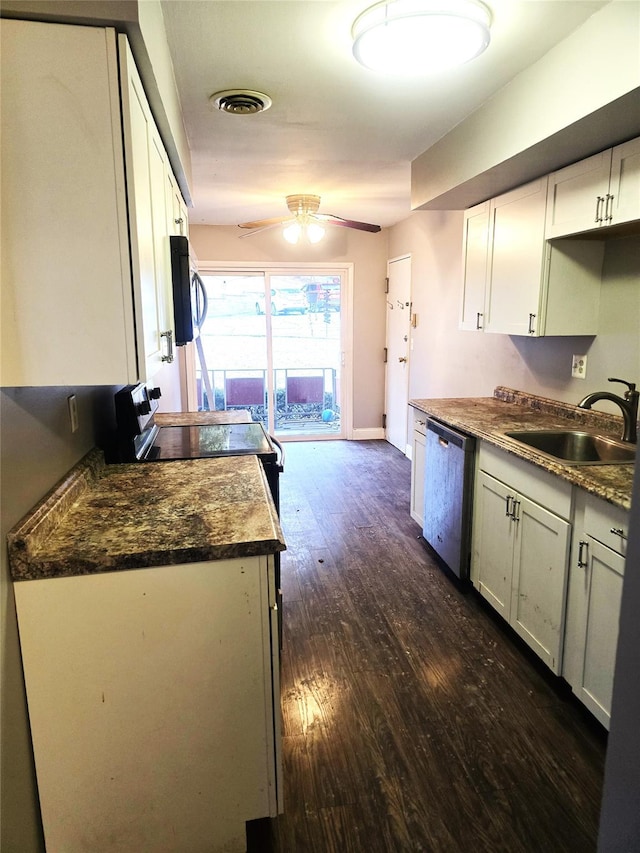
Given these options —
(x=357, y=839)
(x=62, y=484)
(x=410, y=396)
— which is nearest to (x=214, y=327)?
(x=410, y=396)

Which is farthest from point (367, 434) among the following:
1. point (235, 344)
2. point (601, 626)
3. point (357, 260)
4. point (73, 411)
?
point (73, 411)

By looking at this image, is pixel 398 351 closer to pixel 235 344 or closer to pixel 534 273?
pixel 235 344

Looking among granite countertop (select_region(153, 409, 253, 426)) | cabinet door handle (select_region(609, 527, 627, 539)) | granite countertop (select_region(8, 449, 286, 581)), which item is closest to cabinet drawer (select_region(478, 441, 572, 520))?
cabinet door handle (select_region(609, 527, 627, 539))

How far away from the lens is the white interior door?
5441 mm

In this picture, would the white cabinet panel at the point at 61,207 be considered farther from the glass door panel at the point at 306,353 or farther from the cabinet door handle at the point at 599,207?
the glass door panel at the point at 306,353

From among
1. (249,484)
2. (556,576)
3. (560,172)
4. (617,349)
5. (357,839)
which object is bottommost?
(357,839)

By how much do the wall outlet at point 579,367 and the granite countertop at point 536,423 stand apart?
17 centimetres

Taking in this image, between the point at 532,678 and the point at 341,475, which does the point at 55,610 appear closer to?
the point at 532,678

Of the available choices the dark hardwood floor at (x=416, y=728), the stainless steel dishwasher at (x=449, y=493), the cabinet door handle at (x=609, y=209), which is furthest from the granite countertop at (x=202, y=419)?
the cabinet door handle at (x=609, y=209)

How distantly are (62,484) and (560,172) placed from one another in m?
2.40

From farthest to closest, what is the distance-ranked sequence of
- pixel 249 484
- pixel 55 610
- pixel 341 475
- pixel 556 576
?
1. pixel 341 475
2. pixel 556 576
3. pixel 249 484
4. pixel 55 610

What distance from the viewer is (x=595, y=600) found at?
6.00ft

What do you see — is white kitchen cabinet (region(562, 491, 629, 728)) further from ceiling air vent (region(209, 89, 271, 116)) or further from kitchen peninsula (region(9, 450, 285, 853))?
ceiling air vent (region(209, 89, 271, 116))

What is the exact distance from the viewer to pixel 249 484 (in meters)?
1.76
